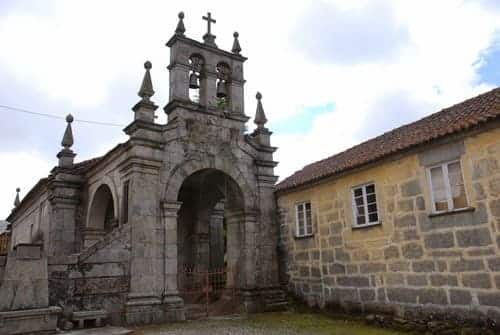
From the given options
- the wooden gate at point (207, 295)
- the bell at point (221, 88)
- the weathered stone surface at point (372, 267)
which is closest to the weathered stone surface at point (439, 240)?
the weathered stone surface at point (372, 267)

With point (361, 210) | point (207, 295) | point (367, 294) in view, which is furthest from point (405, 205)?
point (207, 295)

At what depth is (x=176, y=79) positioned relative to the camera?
1183cm

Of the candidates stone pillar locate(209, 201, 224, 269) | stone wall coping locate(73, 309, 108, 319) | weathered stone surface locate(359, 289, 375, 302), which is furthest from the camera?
stone pillar locate(209, 201, 224, 269)

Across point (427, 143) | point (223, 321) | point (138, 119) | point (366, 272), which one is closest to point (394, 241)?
point (366, 272)

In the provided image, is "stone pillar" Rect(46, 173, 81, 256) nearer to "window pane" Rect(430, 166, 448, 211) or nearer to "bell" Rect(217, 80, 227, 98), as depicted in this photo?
"bell" Rect(217, 80, 227, 98)

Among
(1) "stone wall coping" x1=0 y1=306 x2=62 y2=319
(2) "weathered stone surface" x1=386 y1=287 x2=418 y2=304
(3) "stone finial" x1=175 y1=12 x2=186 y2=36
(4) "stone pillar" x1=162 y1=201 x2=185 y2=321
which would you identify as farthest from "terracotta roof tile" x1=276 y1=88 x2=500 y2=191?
(1) "stone wall coping" x1=0 y1=306 x2=62 y2=319

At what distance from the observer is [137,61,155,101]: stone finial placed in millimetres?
10945

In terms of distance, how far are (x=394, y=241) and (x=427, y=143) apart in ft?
7.46

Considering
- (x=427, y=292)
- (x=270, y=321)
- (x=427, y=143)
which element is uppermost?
(x=427, y=143)

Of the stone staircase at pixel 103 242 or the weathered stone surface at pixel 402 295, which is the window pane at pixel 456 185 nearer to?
the weathered stone surface at pixel 402 295

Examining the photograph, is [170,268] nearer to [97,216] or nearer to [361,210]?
[97,216]

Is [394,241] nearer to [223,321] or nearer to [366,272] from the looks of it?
[366,272]

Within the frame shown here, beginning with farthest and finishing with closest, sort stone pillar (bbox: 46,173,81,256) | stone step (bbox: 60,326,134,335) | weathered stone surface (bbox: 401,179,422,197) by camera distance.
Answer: stone pillar (bbox: 46,173,81,256)
weathered stone surface (bbox: 401,179,422,197)
stone step (bbox: 60,326,134,335)

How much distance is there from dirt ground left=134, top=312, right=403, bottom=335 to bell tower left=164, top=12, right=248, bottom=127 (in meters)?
5.51
